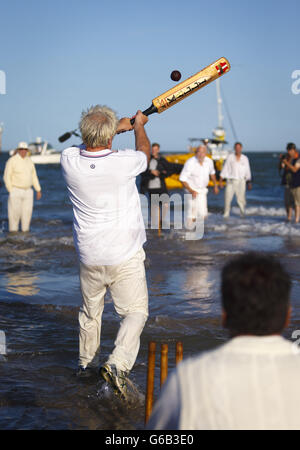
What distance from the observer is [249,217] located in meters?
19.7

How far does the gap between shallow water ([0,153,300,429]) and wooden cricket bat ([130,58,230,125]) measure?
221cm

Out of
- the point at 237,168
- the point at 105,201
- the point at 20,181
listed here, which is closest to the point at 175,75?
the point at 105,201

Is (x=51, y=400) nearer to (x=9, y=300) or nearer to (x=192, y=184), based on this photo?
(x=9, y=300)

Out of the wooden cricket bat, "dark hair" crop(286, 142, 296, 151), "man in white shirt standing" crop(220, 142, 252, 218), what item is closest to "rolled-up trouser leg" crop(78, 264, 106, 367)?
the wooden cricket bat

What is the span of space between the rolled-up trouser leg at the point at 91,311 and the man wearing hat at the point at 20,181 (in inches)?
371

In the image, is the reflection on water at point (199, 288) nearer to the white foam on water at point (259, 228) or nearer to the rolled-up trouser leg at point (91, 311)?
the rolled-up trouser leg at point (91, 311)

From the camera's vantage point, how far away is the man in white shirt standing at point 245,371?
1.83 m

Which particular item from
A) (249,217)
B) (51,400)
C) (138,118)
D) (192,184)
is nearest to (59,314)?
(51,400)

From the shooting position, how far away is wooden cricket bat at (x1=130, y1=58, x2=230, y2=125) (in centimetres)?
492

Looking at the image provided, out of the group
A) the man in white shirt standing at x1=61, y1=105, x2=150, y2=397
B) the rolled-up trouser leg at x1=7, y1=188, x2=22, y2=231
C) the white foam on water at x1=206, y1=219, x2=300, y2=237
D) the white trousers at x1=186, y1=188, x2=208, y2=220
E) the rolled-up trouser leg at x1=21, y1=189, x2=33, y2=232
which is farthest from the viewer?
the white foam on water at x1=206, y1=219, x2=300, y2=237

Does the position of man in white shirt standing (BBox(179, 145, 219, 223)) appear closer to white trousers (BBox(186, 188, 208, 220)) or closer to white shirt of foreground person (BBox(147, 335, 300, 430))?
white trousers (BBox(186, 188, 208, 220))

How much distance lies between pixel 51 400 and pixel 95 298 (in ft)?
2.77

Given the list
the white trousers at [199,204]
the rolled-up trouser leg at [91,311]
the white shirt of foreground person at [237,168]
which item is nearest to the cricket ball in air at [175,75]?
the rolled-up trouser leg at [91,311]

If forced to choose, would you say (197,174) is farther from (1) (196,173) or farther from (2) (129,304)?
(2) (129,304)
